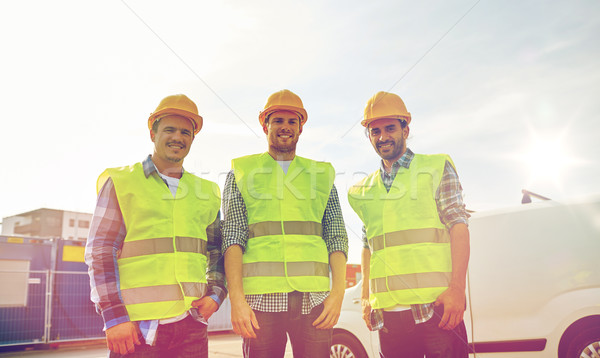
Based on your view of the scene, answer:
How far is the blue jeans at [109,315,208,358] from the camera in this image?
2627mm

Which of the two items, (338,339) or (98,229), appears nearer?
(98,229)

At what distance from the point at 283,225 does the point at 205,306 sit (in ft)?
2.23

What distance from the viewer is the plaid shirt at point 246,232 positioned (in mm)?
2770

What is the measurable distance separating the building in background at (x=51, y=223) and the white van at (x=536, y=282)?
5671 cm

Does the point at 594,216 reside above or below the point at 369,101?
below

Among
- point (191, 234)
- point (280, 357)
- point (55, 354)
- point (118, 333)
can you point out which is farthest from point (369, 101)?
point (55, 354)

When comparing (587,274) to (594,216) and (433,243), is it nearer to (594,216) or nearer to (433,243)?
(594,216)

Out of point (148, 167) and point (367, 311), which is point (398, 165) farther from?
point (148, 167)

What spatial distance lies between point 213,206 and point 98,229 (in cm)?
74

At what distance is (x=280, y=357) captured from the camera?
2756 mm

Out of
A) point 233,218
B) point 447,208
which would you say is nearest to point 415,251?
point 447,208

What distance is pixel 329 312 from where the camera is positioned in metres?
2.80

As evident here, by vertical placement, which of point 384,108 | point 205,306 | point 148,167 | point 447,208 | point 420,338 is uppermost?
point 384,108

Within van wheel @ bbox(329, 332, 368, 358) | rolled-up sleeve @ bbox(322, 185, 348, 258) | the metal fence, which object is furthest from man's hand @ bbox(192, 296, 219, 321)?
the metal fence
